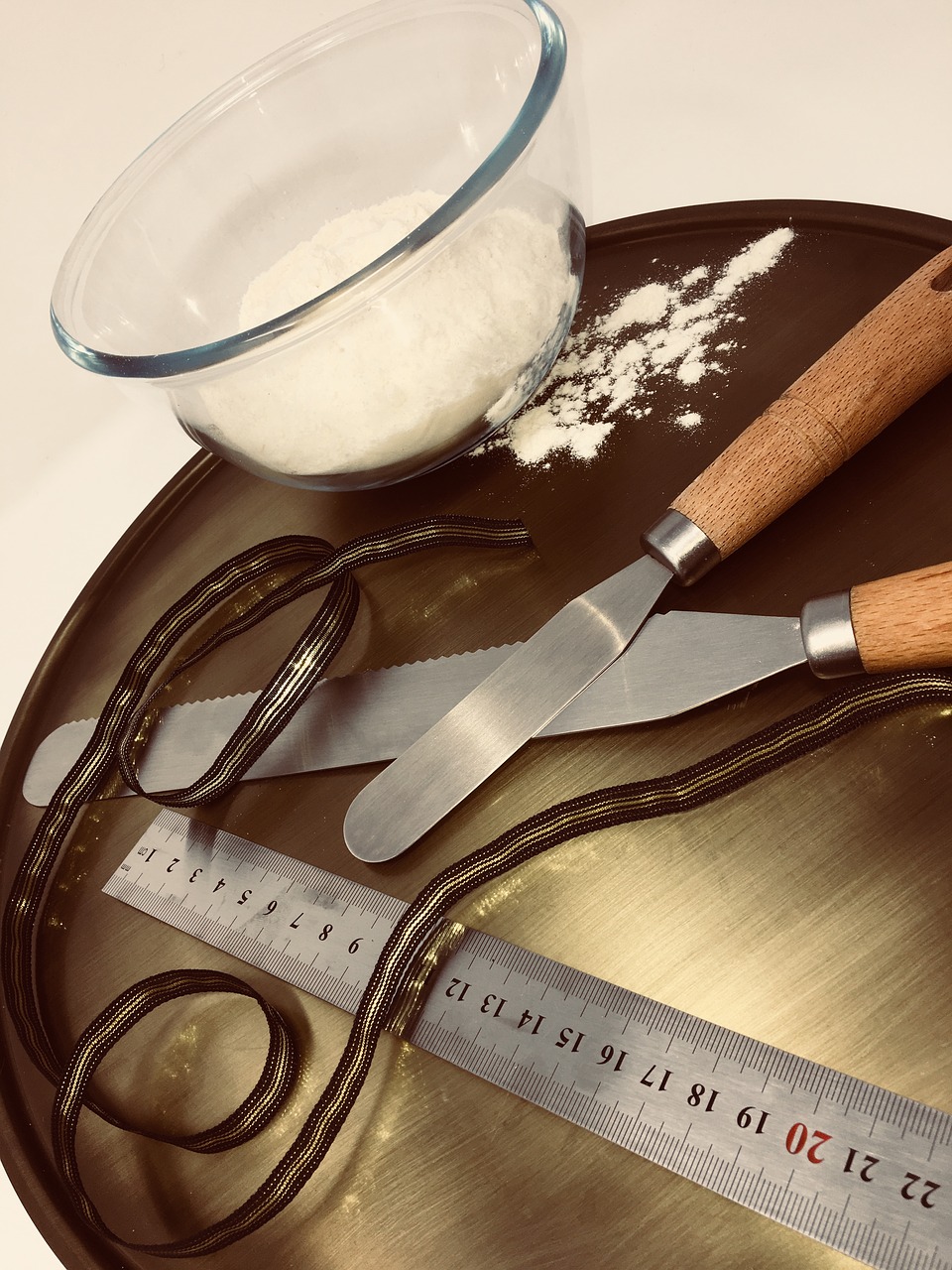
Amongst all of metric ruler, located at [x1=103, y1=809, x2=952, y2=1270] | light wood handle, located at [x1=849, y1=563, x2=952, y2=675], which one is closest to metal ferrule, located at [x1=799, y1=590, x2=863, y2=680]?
light wood handle, located at [x1=849, y1=563, x2=952, y2=675]

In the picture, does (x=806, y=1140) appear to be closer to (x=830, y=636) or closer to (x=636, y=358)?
(x=830, y=636)

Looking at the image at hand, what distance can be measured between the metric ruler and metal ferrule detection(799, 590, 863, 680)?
0.17 metres

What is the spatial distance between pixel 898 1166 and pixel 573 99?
0.56m

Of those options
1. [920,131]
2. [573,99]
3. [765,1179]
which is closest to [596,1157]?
[765,1179]

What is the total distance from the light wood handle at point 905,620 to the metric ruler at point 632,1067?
0.18 m

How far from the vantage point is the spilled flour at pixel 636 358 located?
61 cm

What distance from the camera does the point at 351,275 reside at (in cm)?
55

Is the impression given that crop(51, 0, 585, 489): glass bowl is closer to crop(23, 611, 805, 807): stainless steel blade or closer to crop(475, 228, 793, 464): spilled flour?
crop(475, 228, 793, 464): spilled flour

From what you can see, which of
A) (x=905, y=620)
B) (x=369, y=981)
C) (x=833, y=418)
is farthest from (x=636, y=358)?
(x=369, y=981)

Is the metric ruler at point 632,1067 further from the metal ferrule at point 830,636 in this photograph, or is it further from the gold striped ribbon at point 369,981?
the metal ferrule at point 830,636

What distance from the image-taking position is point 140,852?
557 mm

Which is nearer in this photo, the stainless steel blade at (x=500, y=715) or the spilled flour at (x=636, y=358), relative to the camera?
the stainless steel blade at (x=500, y=715)

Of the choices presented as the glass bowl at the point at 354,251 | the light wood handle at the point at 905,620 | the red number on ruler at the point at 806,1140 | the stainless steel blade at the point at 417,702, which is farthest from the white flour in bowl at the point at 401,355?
the red number on ruler at the point at 806,1140

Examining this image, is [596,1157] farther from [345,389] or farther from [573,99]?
[573,99]
